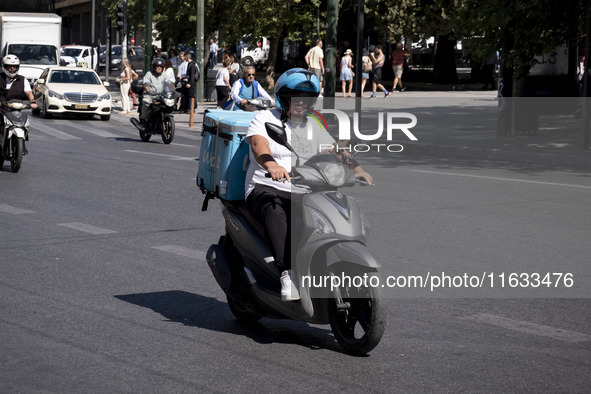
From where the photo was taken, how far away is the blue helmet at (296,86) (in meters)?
5.99

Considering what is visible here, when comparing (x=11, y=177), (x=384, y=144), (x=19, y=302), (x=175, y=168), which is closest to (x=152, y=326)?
(x=19, y=302)

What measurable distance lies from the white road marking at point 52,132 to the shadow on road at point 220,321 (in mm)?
15700

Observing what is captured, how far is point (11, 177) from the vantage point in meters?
14.8

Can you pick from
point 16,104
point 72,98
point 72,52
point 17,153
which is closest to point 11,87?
point 16,104

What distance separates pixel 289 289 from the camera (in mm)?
5742

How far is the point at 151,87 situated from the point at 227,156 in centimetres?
1553

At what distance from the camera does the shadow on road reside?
6.23 meters

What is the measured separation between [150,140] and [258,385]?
1770cm

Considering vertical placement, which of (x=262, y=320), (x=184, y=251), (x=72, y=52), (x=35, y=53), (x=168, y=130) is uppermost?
(x=72, y=52)

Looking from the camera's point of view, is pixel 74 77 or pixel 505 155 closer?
pixel 505 155

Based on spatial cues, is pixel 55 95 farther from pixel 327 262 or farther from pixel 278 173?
pixel 327 262

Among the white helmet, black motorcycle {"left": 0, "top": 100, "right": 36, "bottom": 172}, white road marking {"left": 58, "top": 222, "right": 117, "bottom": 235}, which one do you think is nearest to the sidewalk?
black motorcycle {"left": 0, "top": 100, "right": 36, "bottom": 172}

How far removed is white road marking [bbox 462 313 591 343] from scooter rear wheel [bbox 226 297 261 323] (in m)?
1.36

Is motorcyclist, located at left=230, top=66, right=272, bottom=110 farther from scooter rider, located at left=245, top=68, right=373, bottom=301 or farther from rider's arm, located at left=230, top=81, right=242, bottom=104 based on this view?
scooter rider, located at left=245, top=68, right=373, bottom=301
